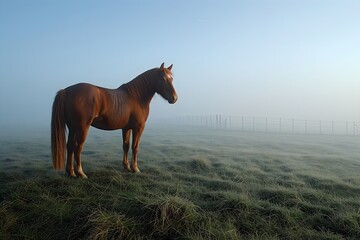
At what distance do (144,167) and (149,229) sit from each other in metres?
3.58

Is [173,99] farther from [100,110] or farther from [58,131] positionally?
[58,131]

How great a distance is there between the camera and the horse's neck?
6043mm

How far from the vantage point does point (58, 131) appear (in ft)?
15.8

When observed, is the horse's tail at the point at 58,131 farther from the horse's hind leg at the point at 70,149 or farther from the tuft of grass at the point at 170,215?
the tuft of grass at the point at 170,215

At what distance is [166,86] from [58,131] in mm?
2425

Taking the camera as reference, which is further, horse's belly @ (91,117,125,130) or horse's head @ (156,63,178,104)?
horse's head @ (156,63,178,104)

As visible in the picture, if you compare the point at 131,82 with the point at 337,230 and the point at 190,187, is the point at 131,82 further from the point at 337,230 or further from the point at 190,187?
the point at 337,230

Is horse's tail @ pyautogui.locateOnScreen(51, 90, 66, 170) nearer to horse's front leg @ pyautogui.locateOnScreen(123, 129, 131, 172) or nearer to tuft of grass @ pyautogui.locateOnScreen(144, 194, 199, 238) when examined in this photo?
horse's front leg @ pyautogui.locateOnScreen(123, 129, 131, 172)

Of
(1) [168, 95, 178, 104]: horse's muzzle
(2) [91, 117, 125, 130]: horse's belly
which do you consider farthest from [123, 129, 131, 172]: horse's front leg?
(1) [168, 95, 178, 104]: horse's muzzle

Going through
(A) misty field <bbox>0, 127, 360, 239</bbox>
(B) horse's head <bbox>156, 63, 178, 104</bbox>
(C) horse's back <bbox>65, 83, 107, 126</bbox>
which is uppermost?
(B) horse's head <bbox>156, 63, 178, 104</bbox>

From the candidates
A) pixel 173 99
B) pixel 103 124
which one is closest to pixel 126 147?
pixel 103 124

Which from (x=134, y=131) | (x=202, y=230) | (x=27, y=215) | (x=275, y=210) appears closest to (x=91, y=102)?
(x=134, y=131)

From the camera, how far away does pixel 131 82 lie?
20.2 feet

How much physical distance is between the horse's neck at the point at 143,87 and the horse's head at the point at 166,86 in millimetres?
249
